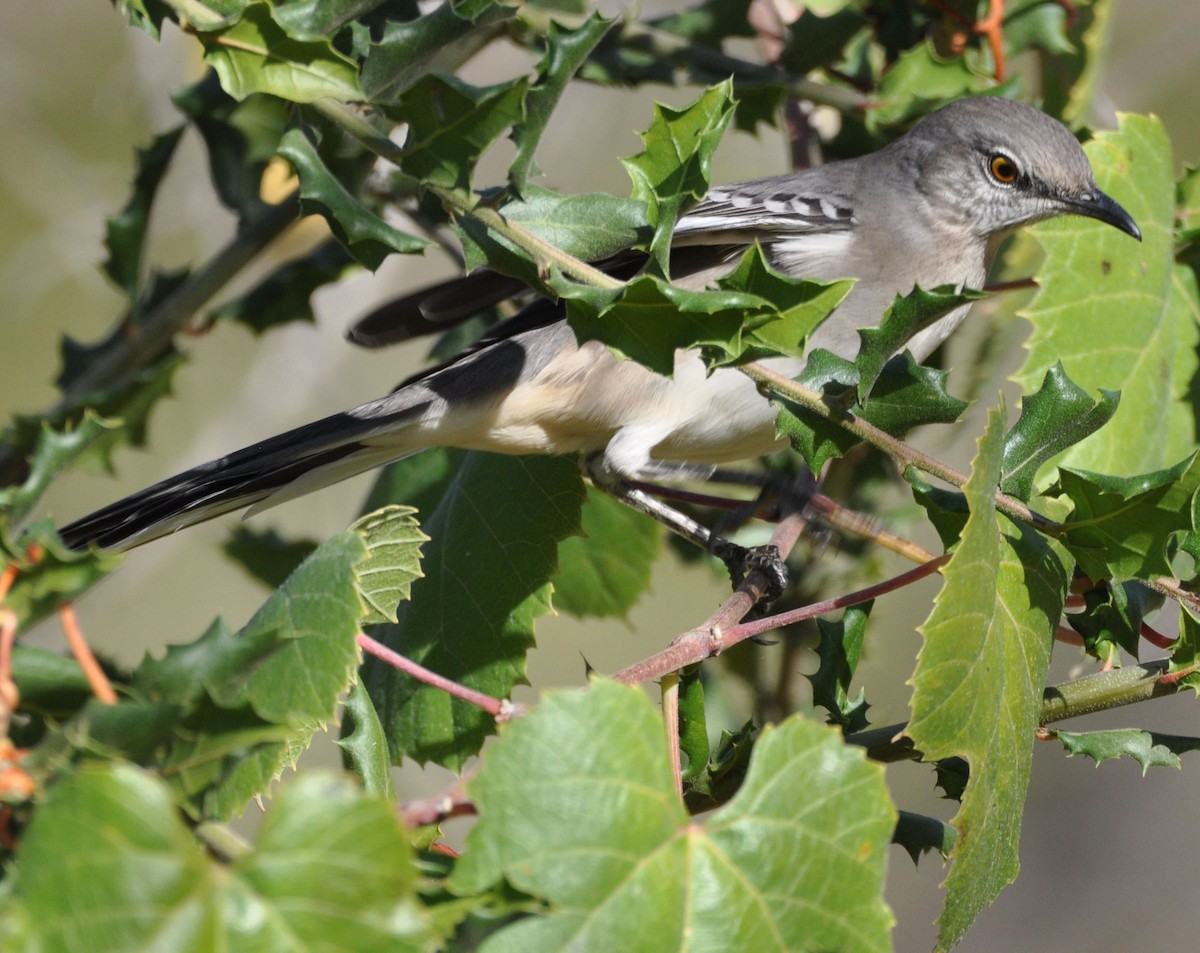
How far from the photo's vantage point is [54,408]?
132 inches

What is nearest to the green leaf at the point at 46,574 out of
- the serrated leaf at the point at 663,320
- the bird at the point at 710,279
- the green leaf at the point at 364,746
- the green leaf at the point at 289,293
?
the green leaf at the point at 364,746

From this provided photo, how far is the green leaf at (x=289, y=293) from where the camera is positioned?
11.5 ft

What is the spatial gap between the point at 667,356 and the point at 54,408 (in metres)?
2.13

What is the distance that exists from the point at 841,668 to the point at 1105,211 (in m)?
1.66

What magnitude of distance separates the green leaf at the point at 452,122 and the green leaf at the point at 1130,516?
113cm

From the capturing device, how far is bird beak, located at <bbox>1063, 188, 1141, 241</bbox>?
3.11 meters

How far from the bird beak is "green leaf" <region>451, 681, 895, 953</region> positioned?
214cm

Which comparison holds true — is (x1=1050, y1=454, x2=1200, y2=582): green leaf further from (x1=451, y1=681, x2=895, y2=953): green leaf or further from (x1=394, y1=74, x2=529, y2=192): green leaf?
(x1=394, y1=74, x2=529, y2=192): green leaf

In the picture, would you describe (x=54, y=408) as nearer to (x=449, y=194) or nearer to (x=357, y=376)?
(x=449, y=194)

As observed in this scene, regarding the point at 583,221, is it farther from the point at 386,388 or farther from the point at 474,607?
the point at 386,388

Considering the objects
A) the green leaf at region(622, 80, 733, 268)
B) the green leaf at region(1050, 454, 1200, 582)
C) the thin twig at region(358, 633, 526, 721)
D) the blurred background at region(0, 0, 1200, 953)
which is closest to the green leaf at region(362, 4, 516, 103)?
the green leaf at region(622, 80, 733, 268)

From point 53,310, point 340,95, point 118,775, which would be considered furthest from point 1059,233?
point 53,310

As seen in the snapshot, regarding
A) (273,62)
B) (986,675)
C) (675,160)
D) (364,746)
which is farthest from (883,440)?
(273,62)

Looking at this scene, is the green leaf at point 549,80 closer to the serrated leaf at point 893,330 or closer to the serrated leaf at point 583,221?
the serrated leaf at point 583,221
